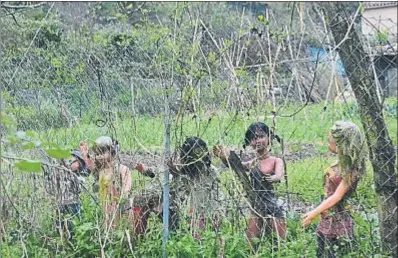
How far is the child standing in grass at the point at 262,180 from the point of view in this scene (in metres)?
4.02

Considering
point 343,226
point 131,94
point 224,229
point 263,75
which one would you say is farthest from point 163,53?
point 343,226

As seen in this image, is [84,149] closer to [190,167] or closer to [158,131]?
[158,131]

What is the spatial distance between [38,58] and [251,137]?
6.27 feet

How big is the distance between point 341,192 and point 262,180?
1.70 feet

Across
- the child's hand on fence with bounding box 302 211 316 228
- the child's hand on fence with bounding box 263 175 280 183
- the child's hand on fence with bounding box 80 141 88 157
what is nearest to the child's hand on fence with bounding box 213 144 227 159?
the child's hand on fence with bounding box 263 175 280 183

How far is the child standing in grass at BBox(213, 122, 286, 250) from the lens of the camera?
402 centimetres

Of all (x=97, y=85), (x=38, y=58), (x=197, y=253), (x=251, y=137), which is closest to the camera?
(x=197, y=253)

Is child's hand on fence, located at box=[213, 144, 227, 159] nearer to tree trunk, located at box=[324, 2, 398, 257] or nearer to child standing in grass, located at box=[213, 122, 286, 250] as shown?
child standing in grass, located at box=[213, 122, 286, 250]

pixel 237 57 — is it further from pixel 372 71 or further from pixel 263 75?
pixel 372 71

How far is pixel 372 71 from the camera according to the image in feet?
12.9

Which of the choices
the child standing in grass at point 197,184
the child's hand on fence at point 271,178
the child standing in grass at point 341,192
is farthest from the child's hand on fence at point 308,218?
the child standing in grass at point 197,184

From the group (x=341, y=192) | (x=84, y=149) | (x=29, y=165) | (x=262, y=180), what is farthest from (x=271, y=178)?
(x=29, y=165)

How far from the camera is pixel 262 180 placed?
13.6 feet

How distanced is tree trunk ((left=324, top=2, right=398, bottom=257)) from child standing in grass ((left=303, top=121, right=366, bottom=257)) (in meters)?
0.09
